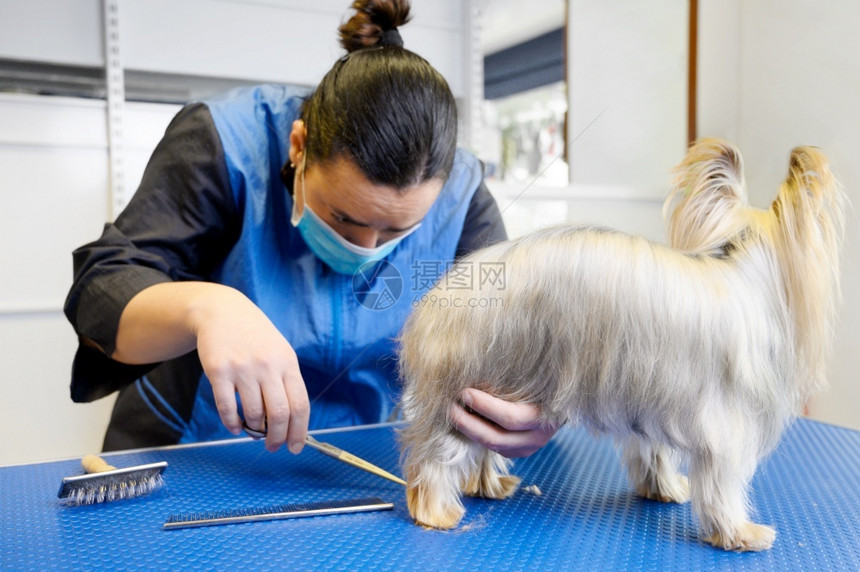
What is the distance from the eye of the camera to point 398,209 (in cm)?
88

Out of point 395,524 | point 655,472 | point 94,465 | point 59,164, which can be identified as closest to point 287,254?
point 94,465

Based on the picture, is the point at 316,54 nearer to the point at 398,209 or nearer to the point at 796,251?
the point at 398,209

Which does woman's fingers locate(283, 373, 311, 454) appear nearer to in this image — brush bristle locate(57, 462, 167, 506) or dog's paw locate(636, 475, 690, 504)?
brush bristle locate(57, 462, 167, 506)

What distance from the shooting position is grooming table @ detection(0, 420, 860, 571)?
65 centimetres

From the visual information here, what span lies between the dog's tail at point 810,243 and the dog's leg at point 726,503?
0.14 meters

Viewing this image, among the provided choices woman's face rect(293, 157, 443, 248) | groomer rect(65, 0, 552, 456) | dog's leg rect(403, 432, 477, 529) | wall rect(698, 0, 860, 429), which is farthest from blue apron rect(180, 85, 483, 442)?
wall rect(698, 0, 860, 429)

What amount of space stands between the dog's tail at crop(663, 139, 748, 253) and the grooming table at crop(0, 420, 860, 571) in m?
0.25

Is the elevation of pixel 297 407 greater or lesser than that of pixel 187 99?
lesser

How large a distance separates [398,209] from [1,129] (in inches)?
55.2

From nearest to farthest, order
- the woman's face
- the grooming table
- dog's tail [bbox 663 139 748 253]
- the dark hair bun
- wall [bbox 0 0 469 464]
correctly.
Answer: the grooming table
dog's tail [bbox 663 139 748 253]
the woman's face
the dark hair bun
wall [bbox 0 0 469 464]

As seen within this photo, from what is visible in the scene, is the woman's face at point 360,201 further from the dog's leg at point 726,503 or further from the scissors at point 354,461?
the dog's leg at point 726,503

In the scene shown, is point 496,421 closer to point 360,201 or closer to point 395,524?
point 395,524

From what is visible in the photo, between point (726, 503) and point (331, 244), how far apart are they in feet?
1.92

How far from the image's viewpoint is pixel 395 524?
29.0 inches
